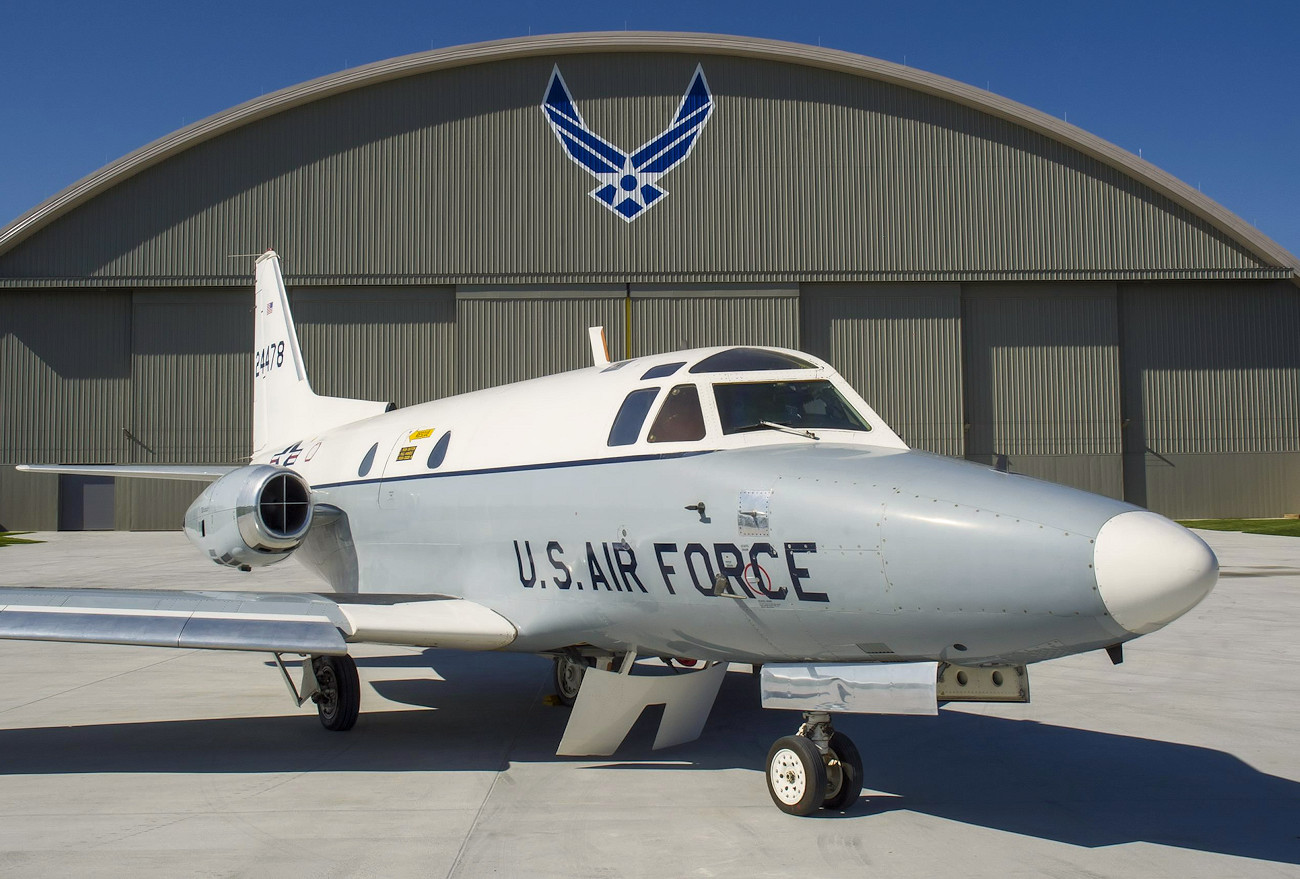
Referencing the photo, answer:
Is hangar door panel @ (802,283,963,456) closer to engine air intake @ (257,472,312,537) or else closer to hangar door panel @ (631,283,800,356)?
hangar door panel @ (631,283,800,356)

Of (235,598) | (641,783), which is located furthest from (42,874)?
(641,783)

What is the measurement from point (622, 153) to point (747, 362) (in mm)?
25903

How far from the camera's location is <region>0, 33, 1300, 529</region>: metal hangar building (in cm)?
3122

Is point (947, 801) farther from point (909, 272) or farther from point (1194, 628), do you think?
point (909, 272)

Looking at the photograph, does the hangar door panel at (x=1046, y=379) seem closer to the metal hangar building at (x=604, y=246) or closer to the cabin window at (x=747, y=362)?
the metal hangar building at (x=604, y=246)

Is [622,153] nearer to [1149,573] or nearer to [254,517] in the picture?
[254,517]

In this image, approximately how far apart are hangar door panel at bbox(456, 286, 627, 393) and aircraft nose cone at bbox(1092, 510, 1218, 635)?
26555 mm

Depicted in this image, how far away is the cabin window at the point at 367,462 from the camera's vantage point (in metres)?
9.88

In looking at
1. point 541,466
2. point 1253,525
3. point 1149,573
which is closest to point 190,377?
point 541,466

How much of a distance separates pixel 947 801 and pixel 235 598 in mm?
5346

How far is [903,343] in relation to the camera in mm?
31781

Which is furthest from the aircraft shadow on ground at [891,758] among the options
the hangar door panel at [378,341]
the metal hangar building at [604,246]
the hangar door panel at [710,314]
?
the metal hangar building at [604,246]

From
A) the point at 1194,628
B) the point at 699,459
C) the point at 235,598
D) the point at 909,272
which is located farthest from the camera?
the point at 909,272

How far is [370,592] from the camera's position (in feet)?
31.7
